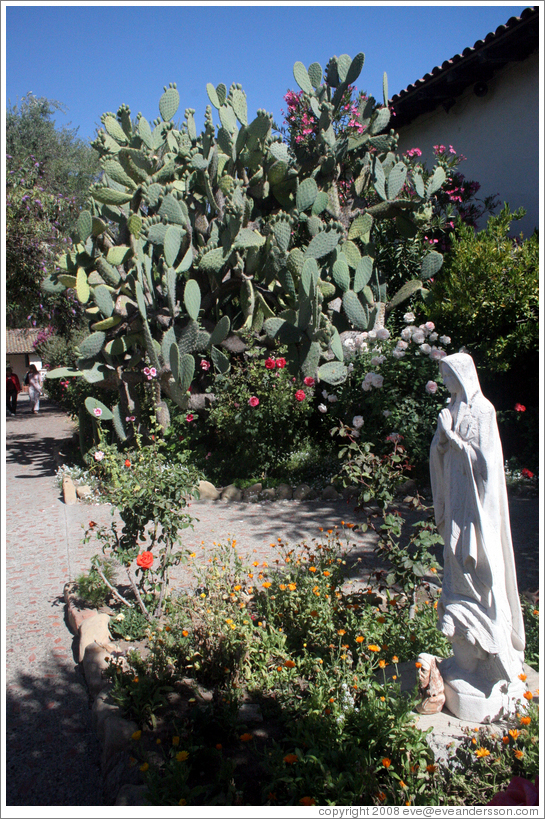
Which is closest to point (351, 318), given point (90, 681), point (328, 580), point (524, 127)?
point (524, 127)

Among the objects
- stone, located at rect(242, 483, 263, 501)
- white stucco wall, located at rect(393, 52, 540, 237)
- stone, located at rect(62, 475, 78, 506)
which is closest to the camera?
stone, located at rect(242, 483, 263, 501)

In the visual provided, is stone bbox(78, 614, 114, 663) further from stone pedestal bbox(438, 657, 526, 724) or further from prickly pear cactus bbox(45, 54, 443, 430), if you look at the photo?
prickly pear cactus bbox(45, 54, 443, 430)

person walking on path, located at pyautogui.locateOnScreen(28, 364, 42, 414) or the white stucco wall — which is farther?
person walking on path, located at pyautogui.locateOnScreen(28, 364, 42, 414)

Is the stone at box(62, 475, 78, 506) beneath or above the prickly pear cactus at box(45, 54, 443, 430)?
beneath

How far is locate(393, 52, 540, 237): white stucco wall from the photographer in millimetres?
7887

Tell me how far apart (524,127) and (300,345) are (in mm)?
4600

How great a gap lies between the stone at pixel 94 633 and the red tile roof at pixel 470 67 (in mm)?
7550

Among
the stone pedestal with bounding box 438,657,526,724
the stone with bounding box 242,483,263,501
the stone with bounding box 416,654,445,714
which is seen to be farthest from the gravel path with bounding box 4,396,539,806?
the stone pedestal with bounding box 438,657,526,724

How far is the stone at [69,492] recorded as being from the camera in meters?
7.23

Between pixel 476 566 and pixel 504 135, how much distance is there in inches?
315

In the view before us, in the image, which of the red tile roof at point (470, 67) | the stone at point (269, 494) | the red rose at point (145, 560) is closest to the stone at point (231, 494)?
the stone at point (269, 494)

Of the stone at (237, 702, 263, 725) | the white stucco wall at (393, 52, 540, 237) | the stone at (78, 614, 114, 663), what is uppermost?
the white stucco wall at (393, 52, 540, 237)

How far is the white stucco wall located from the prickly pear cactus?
1480mm

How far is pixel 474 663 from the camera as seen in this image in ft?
8.64
